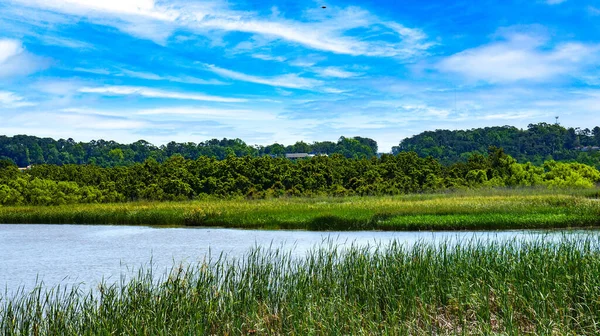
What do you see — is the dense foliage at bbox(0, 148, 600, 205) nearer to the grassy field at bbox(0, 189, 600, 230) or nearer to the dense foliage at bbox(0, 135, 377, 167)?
the grassy field at bbox(0, 189, 600, 230)

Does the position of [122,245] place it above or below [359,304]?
below

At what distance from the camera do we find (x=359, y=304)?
32.6ft

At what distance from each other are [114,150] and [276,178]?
40.0 meters

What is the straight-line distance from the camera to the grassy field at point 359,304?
866 centimetres

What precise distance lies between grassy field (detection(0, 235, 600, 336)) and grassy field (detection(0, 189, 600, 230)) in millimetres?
14942

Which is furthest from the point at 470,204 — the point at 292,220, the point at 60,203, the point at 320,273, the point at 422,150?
the point at 422,150

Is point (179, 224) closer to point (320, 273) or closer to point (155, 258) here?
point (155, 258)

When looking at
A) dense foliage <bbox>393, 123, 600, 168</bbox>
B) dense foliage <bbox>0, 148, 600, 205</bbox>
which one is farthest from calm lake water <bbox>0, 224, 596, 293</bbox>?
dense foliage <bbox>393, 123, 600, 168</bbox>

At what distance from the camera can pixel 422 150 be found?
76250mm

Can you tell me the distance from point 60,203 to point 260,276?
32.9 meters

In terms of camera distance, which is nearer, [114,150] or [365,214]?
[365,214]

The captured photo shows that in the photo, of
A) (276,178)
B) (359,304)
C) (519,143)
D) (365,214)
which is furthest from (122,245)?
(519,143)

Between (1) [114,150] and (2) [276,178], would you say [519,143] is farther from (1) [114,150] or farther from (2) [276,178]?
(1) [114,150]

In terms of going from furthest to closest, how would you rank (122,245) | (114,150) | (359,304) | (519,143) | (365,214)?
(114,150), (519,143), (365,214), (122,245), (359,304)
